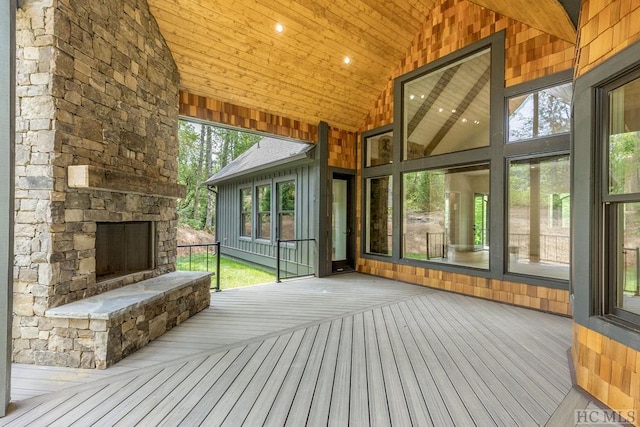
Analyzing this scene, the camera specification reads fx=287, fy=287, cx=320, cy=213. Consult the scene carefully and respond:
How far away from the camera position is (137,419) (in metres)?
1.80

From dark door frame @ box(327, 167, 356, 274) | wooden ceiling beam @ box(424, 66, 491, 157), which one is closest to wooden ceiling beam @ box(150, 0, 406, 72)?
wooden ceiling beam @ box(424, 66, 491, 157)

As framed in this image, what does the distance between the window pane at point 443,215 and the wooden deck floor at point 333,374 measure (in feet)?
→ 5.49

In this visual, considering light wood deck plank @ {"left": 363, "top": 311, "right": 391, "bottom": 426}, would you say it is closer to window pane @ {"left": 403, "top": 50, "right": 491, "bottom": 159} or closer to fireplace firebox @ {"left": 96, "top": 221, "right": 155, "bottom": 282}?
fireplace firebox @ {"left": 96, "top": 221, "right": 155, "bottom": 282}

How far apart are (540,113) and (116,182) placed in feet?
18.2

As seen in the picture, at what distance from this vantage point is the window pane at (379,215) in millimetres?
6359

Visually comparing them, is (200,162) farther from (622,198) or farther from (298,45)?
(622,198)

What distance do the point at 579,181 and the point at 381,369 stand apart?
7.18 feet

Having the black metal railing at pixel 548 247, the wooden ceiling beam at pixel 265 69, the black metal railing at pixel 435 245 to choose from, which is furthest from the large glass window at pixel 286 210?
the black metal railing at pixel 548 247

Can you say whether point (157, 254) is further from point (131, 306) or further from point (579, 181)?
point (579, 181)

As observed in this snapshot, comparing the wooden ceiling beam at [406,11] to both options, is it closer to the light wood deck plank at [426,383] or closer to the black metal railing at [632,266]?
the black metal railing at [632,266]

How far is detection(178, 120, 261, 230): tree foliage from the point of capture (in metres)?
16.7

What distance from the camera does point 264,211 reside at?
947 centimetres

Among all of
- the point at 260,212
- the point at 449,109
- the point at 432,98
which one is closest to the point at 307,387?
the point at 449,109

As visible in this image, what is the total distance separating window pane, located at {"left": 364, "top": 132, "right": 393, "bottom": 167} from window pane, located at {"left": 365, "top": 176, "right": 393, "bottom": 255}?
0.40 metres
